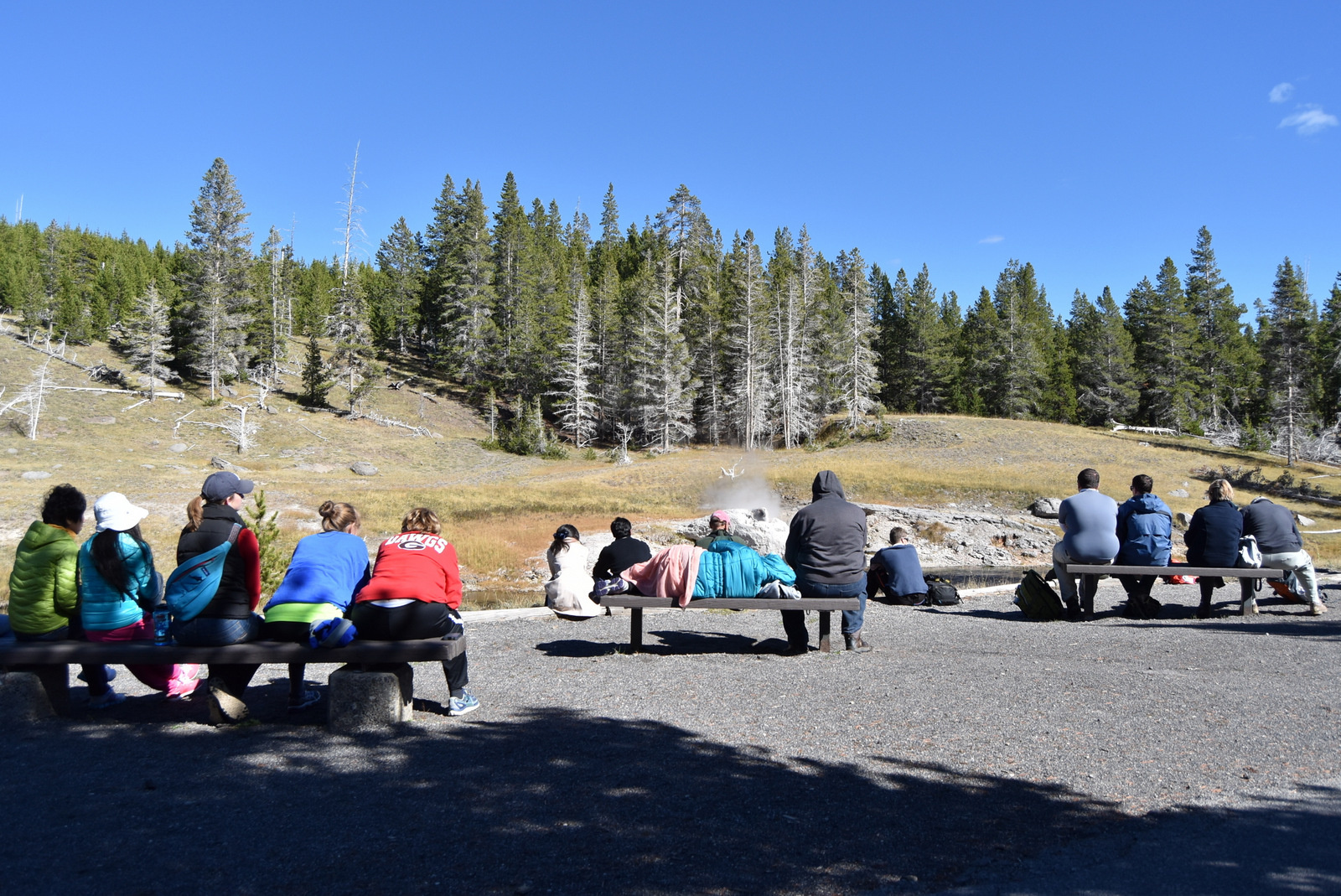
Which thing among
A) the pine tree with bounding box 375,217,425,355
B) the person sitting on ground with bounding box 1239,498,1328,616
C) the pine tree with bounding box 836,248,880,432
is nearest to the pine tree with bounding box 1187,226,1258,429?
the pine tree with bounding box 836,248,880,432

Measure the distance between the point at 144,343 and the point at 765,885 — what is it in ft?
207

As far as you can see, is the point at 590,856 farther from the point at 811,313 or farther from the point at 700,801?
the point at 811,313

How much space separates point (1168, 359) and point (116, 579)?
70.6m

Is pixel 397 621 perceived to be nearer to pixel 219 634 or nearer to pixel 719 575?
pixel 219 634

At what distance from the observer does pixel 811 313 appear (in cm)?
6612

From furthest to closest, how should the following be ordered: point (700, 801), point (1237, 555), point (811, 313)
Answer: point (811, 313)
point (1237, 555)
point (700, 801)

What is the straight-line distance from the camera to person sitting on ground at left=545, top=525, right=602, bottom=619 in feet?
24.0

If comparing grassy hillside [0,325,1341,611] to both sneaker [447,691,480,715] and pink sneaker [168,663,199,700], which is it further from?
sneaker [447,691,480,715]

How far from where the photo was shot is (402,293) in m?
77.5

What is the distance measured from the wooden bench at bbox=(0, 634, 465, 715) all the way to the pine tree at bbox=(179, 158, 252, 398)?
5539cm

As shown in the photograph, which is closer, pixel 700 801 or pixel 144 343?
pixel 700 801

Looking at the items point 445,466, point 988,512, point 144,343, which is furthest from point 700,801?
point 144,343

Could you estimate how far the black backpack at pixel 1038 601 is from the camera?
9359 millimetres

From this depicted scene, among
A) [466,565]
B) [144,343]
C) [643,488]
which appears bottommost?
[466,565]
